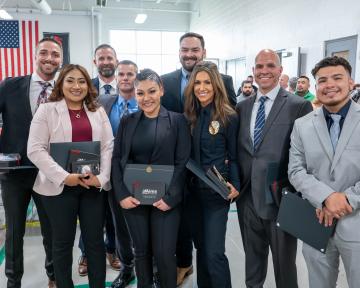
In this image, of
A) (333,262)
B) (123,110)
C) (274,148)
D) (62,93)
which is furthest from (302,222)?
(62,93)

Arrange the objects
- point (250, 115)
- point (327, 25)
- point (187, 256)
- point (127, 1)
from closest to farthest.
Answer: point (250, 115) → point (187, 256) → point (327, 25) → point (127, 1)

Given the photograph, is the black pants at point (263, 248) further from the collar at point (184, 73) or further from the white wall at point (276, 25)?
the white wall at point (276, 25)

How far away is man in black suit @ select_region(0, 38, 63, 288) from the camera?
240 centimetres

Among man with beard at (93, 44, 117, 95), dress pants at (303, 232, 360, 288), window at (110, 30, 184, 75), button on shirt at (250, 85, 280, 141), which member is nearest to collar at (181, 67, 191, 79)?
man with beard at (93, 44, 117, 95)

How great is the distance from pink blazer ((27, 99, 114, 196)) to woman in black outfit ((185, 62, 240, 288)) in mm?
640

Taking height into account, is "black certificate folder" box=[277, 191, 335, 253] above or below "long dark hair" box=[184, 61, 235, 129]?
below

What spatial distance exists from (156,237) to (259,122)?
98cm

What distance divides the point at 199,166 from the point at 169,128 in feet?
1.01

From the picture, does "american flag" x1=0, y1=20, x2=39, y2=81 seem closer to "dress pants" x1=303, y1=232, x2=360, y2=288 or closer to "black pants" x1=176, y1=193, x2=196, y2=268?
"black pants" x1=176, y1=193, x2=196, y2=268

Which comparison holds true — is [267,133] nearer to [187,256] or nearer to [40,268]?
[187,256]

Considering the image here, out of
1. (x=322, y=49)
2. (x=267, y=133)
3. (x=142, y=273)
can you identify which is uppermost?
(x=322, y=49)

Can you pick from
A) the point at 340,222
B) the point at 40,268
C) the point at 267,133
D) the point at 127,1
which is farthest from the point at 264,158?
the point at 127,1

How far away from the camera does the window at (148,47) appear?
15.1 m

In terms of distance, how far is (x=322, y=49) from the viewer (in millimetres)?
6660
